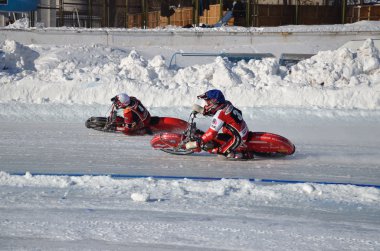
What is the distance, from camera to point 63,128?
587 inches

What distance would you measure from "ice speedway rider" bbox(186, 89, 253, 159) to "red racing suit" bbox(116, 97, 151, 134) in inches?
124

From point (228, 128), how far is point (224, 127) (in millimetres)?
119

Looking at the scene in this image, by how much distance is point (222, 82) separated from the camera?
62.0 feet

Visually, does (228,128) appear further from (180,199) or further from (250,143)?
(180,199)

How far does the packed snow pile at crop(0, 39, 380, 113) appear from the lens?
17891 millimetres

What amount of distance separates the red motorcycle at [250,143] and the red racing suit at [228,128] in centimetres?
11

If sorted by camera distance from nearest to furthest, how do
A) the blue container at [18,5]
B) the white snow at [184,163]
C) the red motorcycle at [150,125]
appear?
the white snow at [184,163]
the red motorcycle at [150,125]
the blue container at [18,5]

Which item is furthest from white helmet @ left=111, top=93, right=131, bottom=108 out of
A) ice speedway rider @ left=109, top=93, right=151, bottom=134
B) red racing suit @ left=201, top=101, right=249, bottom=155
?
red racing suit @ left=201, top=101, right=249, bottom=155

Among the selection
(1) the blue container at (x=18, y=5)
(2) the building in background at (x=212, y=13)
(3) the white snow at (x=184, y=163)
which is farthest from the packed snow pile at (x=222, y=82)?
(2) the building in background at (x=212, y=13)

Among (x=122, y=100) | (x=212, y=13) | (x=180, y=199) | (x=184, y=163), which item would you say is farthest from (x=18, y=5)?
(x=180, y=199)

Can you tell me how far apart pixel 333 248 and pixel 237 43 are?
741 inches

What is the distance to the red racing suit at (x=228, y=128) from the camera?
11.0 meters

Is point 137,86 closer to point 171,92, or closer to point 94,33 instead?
point 171,92

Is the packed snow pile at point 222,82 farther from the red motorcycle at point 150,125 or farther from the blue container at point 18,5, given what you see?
the blue container at point 18,5
